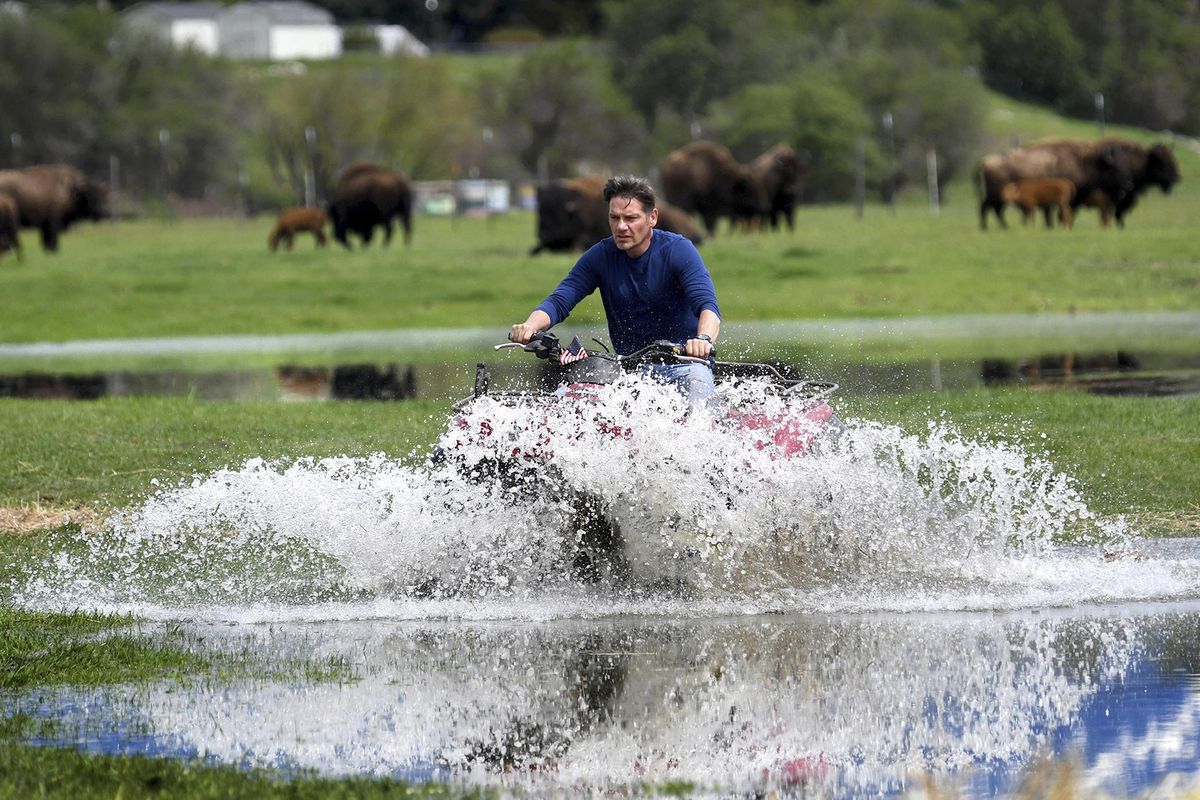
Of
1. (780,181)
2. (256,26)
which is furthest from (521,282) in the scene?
(256,26)

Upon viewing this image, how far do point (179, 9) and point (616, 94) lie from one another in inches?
2127

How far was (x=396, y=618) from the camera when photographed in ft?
30.2

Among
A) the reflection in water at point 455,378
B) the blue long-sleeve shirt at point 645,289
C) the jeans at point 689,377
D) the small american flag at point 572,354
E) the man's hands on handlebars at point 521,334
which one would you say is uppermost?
the blue long-sleeve shirt at point 645,289

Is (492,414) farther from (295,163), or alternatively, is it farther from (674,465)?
(295,163)

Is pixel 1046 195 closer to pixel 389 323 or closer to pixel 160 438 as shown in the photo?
pixel 389 323

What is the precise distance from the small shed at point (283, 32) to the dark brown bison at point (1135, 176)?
96394 mm

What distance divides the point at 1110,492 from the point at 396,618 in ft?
16.3

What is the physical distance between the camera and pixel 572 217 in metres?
36.2

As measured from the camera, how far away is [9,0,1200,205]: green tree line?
78.0 meters

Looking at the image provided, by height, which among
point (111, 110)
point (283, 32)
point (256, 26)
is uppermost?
point (256, 26)

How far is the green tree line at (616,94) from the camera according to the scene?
78000 mm

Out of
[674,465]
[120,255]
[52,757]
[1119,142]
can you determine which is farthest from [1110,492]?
[1119,142]

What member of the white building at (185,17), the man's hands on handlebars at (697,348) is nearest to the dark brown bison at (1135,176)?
the man's hands on handlebars at (697,348)

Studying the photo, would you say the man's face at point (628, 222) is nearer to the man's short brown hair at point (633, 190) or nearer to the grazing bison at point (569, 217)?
the man's short brown hair at point (633, 190)
